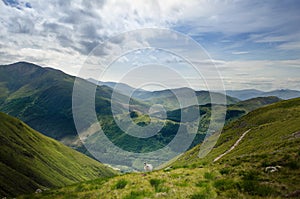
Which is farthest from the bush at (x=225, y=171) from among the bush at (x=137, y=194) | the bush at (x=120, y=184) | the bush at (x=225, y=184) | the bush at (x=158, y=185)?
the bush at (x=120, y=184)

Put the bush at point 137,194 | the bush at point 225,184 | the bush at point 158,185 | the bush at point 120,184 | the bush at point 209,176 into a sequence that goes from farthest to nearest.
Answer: the bush at point 120,184 < the bush at point 209,176 < the bush at point 158,185 < the bush at point 137,194 < the bush at point 225,184

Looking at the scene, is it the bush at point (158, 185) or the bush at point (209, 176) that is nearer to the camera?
the bush at point (158, 185)

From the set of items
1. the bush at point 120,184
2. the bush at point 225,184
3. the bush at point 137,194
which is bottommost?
the bush at point 120,184

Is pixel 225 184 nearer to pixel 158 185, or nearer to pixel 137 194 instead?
pixel 158 185

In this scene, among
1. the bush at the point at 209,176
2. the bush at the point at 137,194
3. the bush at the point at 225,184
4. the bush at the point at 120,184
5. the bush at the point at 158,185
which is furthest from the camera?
the bush at the point at 120,184

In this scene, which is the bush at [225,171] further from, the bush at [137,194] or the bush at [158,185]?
the bush at [137,194]

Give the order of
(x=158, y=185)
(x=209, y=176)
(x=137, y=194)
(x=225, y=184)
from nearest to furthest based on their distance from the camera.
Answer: (x=225, y=184) < (x=137, y=194) < (x=158, y=185) < (x=209, y=176)

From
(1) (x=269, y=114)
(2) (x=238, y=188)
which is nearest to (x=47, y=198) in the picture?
(2) (x=238, y=188)

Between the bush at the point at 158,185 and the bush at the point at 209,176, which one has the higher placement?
the bush at the point at 209,176

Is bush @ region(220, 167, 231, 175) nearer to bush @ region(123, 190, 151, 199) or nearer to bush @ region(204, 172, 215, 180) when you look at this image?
bush @ region(204, 172, 215, 180)

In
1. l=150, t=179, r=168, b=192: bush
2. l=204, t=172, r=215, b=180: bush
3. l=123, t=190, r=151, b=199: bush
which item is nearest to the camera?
l=123, t=190, r=151, b=199: bush

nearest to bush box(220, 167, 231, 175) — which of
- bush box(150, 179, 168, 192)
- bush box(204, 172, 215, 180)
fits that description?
bush box(204, 172, 215, 180)

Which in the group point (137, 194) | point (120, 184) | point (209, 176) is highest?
point (209, 176)

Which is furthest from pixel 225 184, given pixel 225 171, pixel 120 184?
pixel 120 184
